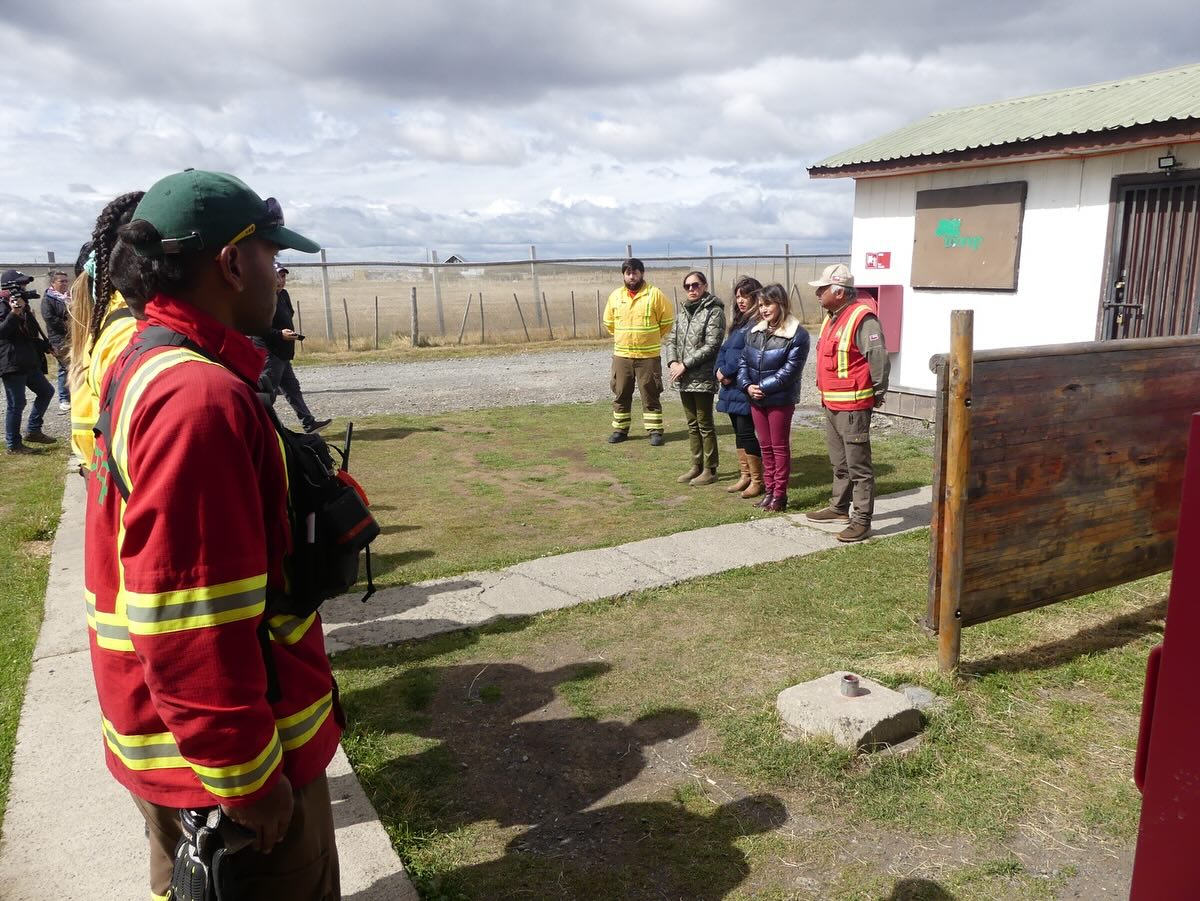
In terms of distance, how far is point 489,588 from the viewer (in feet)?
18.6

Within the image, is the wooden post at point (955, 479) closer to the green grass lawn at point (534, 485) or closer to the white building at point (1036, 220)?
the green grass lawn at point (534, 485)

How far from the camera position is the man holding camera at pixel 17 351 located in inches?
395

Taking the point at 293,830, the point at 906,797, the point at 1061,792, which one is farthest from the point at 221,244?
the point at 1061,792

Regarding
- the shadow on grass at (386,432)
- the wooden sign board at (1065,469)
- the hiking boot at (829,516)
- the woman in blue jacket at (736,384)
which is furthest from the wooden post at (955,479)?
the shadow on grass at (386,432)

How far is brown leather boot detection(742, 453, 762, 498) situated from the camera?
7.89 metres

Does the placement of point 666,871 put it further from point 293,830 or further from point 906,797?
point 293,830

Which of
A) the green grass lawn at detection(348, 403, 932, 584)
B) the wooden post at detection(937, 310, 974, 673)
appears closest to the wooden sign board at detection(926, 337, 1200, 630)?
the wooden post at detection(937, 310, 974, 673)

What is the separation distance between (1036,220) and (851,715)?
7.97 meters

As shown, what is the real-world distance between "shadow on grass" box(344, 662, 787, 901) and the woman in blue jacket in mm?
3654

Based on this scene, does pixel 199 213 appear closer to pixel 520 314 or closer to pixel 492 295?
pixel 520 314

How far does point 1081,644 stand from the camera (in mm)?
4809

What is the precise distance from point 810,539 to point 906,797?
3.28 metres

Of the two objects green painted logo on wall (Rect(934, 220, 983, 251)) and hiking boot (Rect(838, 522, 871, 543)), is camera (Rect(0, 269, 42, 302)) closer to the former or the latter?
hiking boot (Rect(838, 522, 871, 543))

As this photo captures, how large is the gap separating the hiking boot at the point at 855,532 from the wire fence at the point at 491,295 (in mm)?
16586
